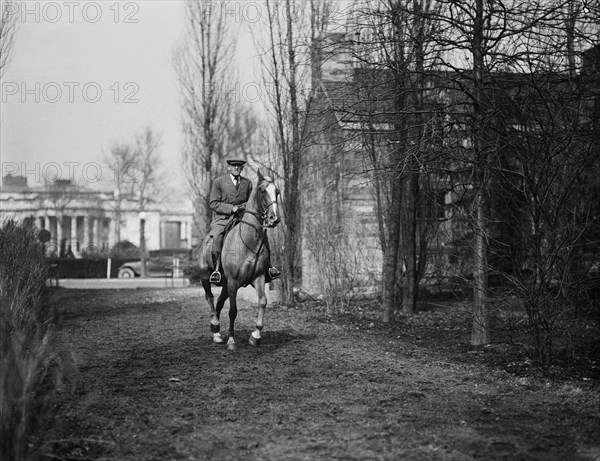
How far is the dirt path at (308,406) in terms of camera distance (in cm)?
607

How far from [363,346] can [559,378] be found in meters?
3.72

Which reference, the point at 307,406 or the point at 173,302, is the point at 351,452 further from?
the point at 173,302

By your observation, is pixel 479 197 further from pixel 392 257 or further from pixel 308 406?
pixel 308 406

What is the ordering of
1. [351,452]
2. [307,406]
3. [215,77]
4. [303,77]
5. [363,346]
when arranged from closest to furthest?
[351,452] → [307,406] → [363,346] → [303,77] → [215,77]

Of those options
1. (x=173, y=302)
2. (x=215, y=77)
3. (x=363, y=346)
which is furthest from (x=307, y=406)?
(x=215, y=77)

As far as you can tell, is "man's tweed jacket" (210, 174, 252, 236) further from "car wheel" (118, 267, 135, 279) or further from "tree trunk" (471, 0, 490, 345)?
"car wheel" (118, 267, 135, 279)

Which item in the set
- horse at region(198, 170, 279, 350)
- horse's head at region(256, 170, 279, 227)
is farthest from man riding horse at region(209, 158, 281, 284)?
horse's head at region(256, 170, 279, 227)

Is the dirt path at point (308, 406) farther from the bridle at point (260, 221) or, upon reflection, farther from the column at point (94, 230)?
the column at point (94, 230)

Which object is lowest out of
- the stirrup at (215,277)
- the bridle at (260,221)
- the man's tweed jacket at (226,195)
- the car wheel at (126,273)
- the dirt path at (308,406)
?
the car wheel at (126,273)

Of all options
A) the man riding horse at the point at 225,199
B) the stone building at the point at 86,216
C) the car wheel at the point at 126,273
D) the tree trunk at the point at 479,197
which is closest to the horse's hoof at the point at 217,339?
the man riding horse at the point at 225,199

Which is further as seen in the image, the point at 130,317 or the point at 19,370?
the point at 130,317

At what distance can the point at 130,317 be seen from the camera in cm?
1800

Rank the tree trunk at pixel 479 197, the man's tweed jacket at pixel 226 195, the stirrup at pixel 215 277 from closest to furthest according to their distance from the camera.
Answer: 1. the tree trunk at pixel 479 197
2. the stirrup at pixel 215 277
3. the man's tweed jacket at pixel 226 195

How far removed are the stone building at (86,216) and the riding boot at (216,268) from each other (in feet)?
106
